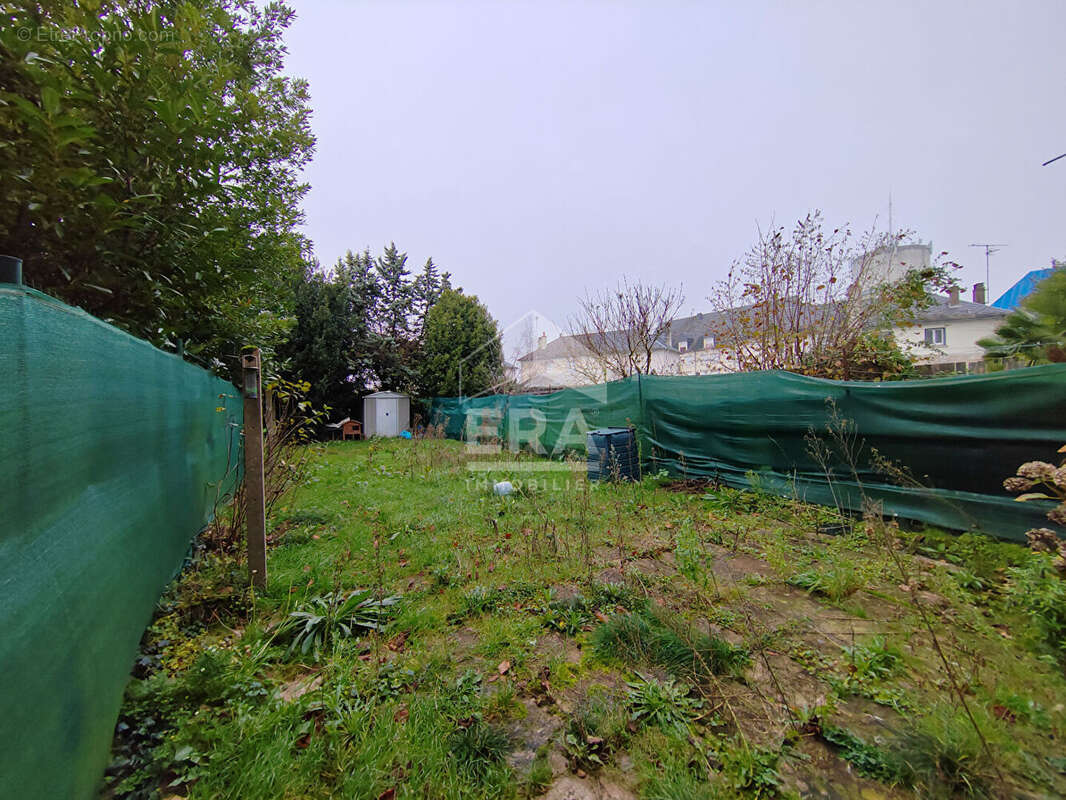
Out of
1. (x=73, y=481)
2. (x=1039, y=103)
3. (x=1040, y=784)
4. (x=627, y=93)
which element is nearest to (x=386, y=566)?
(x=73, y=481)

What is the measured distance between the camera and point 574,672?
74.4 inches

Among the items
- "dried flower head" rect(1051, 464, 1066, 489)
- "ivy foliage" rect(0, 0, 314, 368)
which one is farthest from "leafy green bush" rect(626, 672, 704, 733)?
"ivy foliage" rect(0, 0, 314, 368)

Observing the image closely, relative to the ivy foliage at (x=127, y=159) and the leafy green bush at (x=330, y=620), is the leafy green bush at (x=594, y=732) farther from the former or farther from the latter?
the ivy foliage at (x=127, y=159)

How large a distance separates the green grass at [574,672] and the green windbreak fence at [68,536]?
0.39m

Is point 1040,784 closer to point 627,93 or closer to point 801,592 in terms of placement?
point 801,592

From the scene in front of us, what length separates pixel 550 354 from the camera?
25641 mm

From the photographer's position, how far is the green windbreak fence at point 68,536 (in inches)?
29.9

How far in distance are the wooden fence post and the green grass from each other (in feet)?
0.54

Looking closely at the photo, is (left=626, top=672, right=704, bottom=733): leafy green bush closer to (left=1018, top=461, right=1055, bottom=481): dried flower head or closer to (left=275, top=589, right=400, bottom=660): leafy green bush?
(left=275, top=589, right=400, bottom=660): leafy green bush

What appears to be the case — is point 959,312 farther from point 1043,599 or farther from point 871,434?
point 1043,599

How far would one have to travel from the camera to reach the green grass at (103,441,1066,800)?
4.31 ft

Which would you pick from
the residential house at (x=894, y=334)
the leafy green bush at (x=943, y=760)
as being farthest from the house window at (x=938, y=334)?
the leafy green bush at (x=943, y=760)

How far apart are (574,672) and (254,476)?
2244 mm

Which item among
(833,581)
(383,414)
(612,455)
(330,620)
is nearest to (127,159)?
(330,620)
